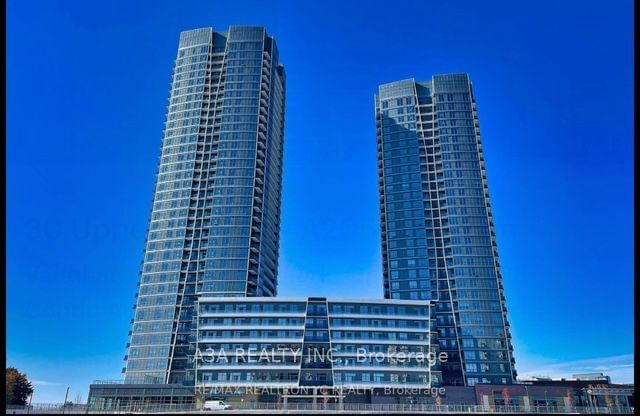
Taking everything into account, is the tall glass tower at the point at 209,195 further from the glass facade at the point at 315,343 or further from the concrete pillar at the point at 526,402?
the concrete pillar at the point at 526,402

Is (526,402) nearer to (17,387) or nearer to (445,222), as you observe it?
(445,222)

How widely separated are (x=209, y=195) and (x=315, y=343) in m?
38.2

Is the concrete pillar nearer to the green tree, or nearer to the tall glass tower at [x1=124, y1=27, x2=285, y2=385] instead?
the tall glass tower at [x1=124, y1=27, x2=285, y2=385]

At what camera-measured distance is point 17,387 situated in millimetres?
76500

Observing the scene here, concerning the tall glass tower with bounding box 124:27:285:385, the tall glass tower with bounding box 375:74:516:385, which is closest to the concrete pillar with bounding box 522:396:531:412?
the tall glass tower with bounding box 375:74:516:385

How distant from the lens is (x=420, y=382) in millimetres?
71875

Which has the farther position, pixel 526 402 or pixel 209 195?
pixel 209 195

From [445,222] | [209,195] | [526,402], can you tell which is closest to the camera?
[526,402]

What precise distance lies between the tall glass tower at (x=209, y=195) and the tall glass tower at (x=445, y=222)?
83.9 ft

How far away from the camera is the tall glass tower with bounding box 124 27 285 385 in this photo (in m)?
87.5

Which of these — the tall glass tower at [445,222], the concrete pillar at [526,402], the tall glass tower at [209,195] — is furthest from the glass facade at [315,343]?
the tall glass tower at [445,222]

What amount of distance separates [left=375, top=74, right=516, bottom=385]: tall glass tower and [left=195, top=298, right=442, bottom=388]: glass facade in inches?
797

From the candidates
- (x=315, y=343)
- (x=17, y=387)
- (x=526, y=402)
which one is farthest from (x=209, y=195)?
(x=526, y=402)

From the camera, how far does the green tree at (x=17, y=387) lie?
74.2 meters
